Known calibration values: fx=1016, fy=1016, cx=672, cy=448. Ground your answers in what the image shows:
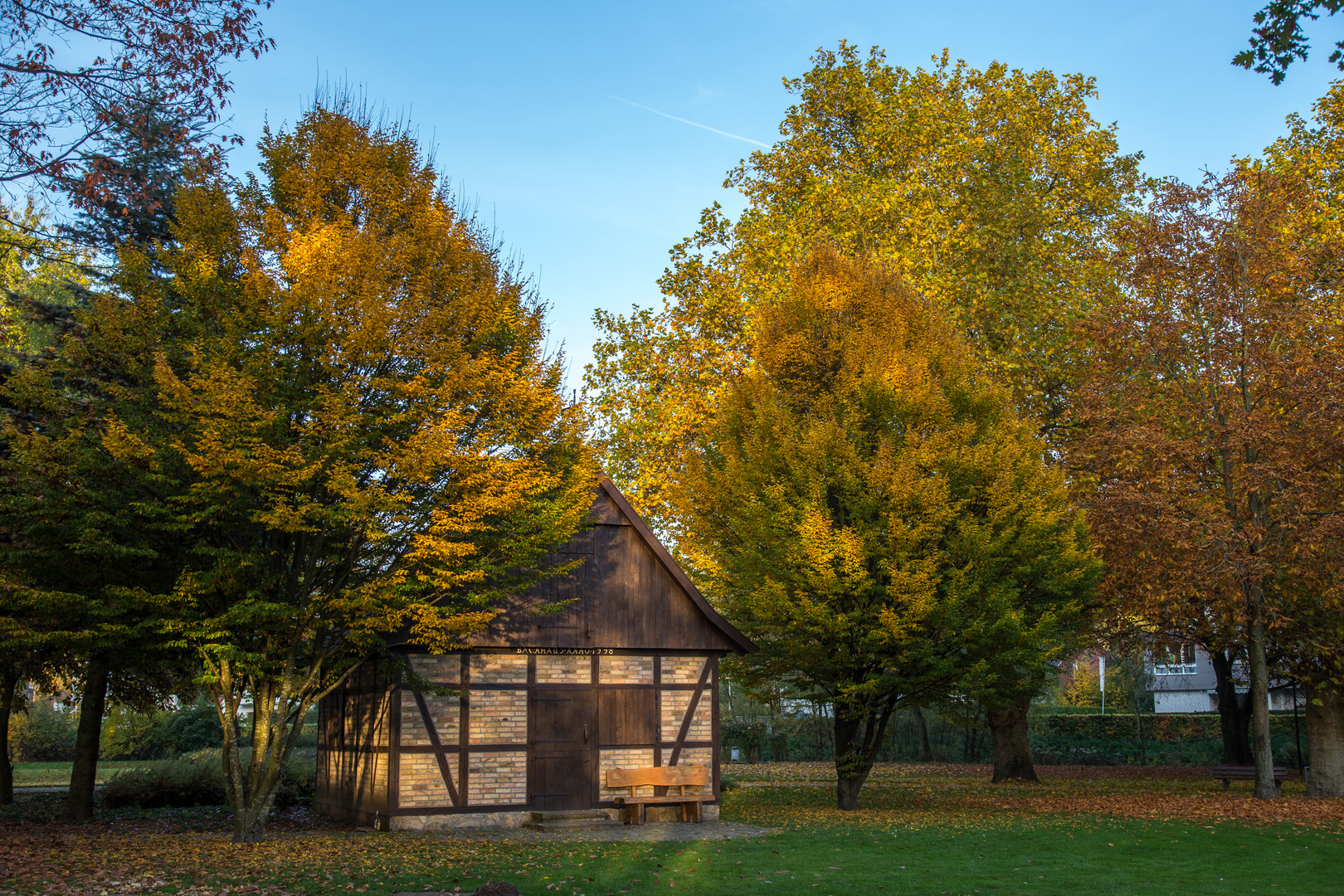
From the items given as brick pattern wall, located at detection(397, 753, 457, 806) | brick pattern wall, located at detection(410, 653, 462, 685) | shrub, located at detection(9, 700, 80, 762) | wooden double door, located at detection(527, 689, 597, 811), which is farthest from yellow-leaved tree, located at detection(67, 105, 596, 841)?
shrub, located at detection(9, 700, 80, 762)

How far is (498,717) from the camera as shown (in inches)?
652

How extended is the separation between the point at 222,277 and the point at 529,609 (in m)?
6.59

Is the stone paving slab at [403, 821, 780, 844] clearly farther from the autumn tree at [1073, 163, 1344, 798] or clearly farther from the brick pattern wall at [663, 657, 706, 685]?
the autumn tree at [1073, 163, 1344, 798]

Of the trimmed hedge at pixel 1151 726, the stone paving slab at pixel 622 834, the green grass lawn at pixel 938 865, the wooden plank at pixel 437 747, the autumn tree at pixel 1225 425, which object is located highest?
the autumn tree at pixel 1225 425

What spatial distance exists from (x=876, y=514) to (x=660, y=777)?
5.90 metres

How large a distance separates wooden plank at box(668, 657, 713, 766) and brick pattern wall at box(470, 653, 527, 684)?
297 cm

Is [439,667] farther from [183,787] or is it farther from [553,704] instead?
[183,787]

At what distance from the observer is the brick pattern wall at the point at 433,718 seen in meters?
15.9

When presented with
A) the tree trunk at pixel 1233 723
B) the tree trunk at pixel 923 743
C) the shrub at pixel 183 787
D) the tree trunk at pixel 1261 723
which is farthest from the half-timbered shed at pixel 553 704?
the tree trunk at pixel 923 743

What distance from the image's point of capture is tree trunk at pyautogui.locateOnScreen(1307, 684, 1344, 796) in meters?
19.8

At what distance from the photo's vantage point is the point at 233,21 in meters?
9.17

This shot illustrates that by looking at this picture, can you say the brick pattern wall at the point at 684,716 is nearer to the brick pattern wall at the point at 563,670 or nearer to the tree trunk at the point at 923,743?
the brick pattern wall at the point at 563,670

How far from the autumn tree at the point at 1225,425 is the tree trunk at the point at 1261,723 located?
35mm

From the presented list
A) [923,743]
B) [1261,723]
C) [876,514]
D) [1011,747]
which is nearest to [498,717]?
[876,514]
